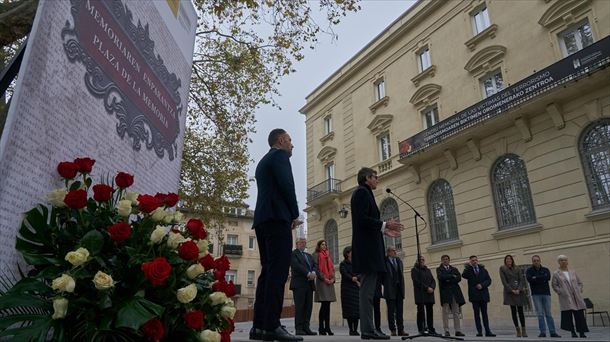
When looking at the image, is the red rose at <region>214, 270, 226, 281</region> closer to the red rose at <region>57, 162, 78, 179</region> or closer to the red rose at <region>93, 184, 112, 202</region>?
the red rose at <region>93, 184, 112, 202</region>

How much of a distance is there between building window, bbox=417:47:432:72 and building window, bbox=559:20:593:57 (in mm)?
6195

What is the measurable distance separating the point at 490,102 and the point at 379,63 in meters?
8.68

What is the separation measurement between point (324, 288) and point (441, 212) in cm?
974

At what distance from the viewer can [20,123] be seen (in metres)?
2.18

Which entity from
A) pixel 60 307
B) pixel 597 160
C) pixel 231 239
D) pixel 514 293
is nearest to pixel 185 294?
pixel 60 307

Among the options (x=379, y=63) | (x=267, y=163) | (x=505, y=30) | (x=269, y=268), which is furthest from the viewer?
(x=379, y=63)

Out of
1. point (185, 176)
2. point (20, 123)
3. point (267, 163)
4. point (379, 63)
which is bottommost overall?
point (20, 123)

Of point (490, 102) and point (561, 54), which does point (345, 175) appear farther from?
point (561, 54)

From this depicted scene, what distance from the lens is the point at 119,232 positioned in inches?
84.7

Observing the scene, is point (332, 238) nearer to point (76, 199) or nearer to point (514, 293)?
point (514, 293)

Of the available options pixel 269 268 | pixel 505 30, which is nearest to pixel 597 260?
pixel 505 30

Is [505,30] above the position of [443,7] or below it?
below

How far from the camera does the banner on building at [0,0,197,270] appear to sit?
219cm

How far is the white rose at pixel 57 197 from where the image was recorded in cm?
226
